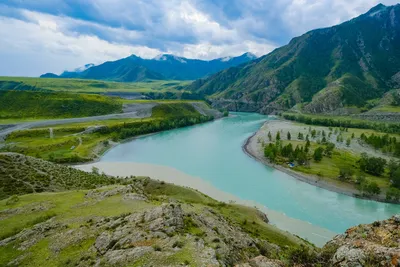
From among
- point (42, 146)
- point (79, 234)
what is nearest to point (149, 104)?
point (42, 146)

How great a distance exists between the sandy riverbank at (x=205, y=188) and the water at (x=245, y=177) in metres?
2.47

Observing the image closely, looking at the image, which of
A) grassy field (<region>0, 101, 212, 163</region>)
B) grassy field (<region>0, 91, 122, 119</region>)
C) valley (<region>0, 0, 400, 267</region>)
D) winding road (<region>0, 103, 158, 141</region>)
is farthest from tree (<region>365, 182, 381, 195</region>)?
grassy field (<region>0, 91, 122, 119</region>)

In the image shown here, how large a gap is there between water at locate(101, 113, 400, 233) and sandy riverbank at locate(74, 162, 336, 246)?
2.47 meters

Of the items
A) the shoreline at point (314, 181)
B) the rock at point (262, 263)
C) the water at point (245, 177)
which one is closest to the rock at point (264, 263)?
the rock at point (262, 263)

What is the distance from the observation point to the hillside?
17.4 metres

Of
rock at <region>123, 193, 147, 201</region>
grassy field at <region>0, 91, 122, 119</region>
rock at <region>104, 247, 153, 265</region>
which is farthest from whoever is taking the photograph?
grassy field at <region>0, 91, 122, 119</region>

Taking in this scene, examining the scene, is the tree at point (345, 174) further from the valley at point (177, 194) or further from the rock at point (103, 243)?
the rock at point (103, 243)

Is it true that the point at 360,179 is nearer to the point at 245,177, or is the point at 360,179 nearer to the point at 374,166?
the point at 374,166

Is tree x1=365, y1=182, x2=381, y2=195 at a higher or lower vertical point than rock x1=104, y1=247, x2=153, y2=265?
lower

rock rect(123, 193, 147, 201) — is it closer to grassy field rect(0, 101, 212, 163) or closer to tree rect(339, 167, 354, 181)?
tree rect(339, 167, 354, 181)

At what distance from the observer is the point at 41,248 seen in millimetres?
23172

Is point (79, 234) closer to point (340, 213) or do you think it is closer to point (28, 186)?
point (28, 186)

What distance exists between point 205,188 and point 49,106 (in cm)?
13722

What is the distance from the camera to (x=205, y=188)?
7275cm
